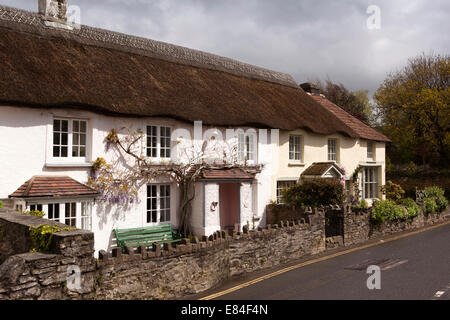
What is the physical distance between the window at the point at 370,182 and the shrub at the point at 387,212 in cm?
444

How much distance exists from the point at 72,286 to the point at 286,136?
12832 millimetres

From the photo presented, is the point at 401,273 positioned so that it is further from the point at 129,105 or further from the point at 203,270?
the point at 129,105

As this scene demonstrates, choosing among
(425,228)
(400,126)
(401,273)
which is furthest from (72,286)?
(400,126)

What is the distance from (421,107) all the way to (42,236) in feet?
110

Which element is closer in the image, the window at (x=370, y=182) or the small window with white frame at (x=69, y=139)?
the small window with white frame at (x=69, y=139)

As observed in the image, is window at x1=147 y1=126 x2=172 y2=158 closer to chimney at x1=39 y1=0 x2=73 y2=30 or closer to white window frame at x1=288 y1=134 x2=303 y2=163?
chimney at x1=39 y1=0 x2=73 y2=30

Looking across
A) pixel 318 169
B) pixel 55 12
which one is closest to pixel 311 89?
pixel 318 169

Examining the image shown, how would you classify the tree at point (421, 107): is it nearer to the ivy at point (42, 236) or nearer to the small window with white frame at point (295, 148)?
the small window with white frame at point (295, 148)

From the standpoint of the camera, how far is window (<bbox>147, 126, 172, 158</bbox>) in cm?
1287

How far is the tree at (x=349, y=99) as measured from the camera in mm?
42750

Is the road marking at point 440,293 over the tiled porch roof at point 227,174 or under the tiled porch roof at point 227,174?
under

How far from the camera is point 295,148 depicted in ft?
59.8

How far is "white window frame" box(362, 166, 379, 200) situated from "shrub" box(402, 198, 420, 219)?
305 centimetres

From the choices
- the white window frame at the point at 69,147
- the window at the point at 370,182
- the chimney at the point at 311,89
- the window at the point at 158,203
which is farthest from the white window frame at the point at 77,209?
the chimney at the point at 311,89
